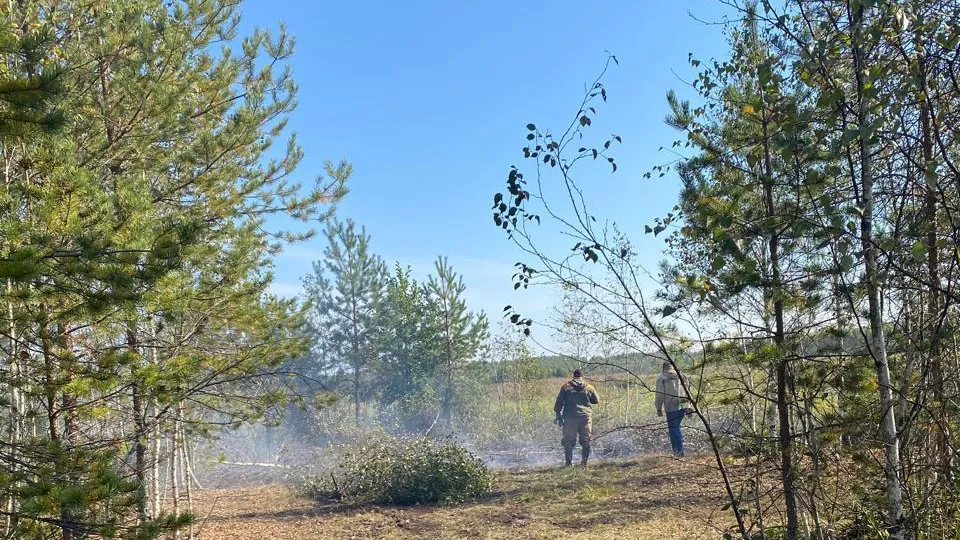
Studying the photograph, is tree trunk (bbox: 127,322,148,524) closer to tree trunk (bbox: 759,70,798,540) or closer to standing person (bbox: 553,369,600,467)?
tree trunk (bbox: 759,70,798,540)

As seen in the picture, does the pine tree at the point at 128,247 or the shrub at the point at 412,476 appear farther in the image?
→ the shrub at the point at 412,476

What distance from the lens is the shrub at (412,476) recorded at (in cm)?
977

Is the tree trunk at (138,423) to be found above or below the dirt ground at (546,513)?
above

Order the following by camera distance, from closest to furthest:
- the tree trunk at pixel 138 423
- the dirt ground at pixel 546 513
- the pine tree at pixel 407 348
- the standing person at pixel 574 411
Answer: the tree trunk at pixel 138 423
the dirt ground at pixel 546 513
the standing person at pixel 574 411
the pine tree at pixel 407 348

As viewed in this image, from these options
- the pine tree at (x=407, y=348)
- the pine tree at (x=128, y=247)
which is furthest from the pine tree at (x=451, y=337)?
the pine tree at (x=128, y=247)

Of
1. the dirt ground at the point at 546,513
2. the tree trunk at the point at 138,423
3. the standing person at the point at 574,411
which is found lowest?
the dirt ground at the point at 546,513

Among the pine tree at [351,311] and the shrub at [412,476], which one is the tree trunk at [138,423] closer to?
the shrub at [412,476]

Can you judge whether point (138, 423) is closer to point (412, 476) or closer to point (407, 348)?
point (412, 476)

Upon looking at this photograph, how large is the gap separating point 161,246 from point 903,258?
374cm

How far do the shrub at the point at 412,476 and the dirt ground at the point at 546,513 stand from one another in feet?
1.18

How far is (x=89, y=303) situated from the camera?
307cm

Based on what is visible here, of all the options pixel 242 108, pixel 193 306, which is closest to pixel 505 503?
pixel 193 306

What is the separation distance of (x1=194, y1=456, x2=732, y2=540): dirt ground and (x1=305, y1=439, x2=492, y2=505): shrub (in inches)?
14.1

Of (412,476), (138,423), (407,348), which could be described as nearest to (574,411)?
(412,476)
